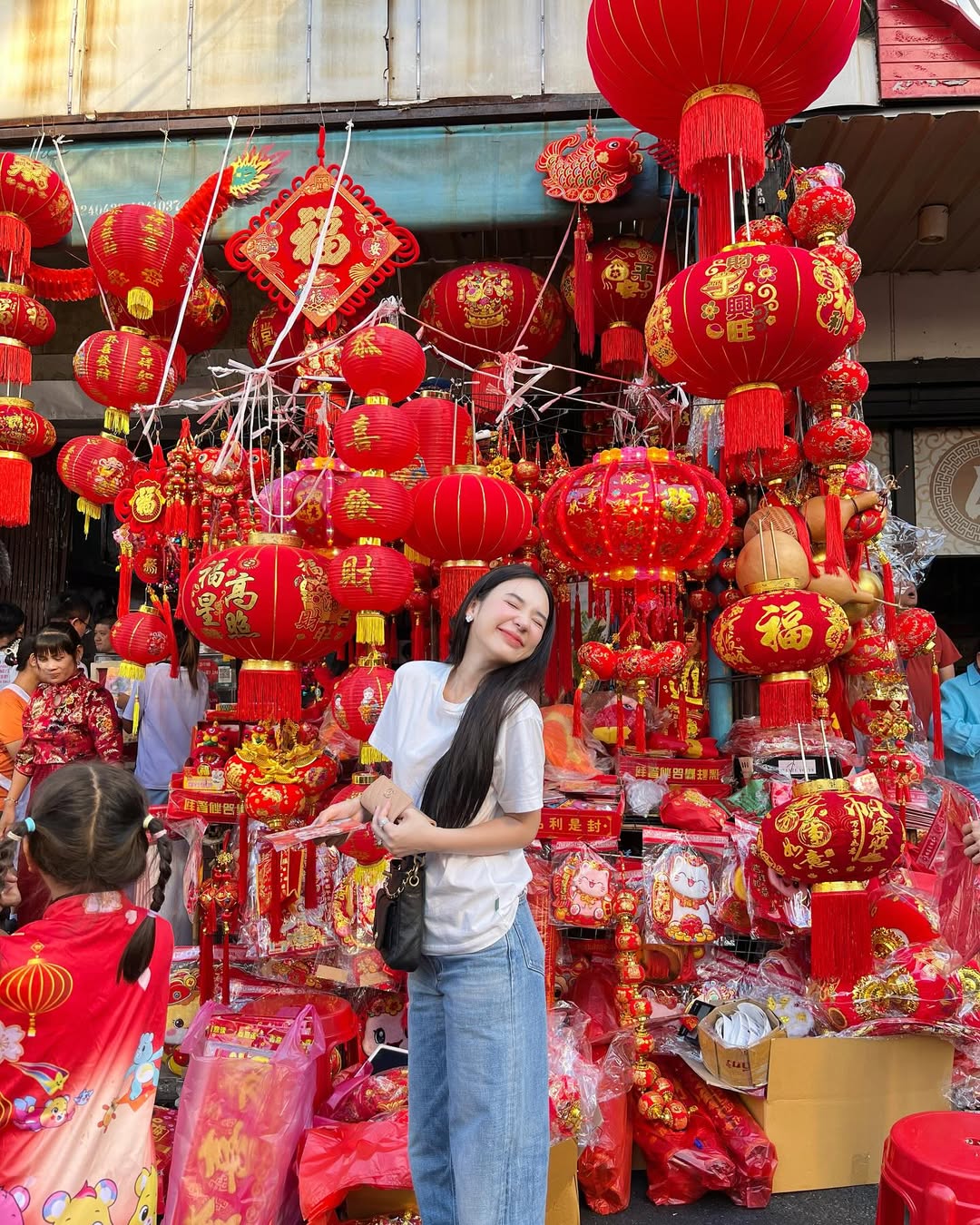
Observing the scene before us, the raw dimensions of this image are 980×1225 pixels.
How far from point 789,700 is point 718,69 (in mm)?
1950

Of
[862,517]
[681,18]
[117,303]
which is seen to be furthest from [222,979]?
[681,18]

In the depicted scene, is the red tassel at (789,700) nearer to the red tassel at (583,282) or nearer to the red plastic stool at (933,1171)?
the red plastic stool at (933,1171)

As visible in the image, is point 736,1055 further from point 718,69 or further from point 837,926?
point 718,69

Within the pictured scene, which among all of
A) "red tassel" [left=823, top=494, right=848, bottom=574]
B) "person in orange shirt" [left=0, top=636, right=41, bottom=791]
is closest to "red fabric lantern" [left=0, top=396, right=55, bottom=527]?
"person in orange shirt" [left=0, top=636, right=41, bottom=791]

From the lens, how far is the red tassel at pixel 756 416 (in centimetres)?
280

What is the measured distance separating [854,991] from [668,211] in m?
3.18

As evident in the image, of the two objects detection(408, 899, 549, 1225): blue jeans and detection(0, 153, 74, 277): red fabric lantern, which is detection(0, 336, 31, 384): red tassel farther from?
detection(408, 899, 549, 1225): blue jeans

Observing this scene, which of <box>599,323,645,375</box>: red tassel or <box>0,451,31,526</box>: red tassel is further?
<box>599,323,645,375</box>: red tassel

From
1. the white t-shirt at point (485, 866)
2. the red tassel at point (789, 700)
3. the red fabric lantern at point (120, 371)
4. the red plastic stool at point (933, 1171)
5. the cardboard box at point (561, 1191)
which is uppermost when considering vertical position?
the red fabric lantern at point (120, 371)

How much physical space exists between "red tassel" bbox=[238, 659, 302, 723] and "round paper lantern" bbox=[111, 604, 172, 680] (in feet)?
2.94

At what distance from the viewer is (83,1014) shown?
1771 mm

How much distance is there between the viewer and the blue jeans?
Result: 1699 mm

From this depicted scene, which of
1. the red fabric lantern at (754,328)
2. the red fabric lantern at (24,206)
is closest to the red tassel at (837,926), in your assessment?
the red fabric lantern at (754,328)

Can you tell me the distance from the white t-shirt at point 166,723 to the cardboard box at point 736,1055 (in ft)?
9.37
